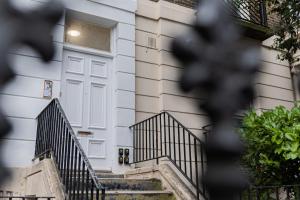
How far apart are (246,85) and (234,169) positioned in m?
0.09

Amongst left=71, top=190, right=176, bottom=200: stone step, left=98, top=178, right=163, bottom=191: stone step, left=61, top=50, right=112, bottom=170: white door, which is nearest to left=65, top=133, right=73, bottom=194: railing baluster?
left=71, top=190, right=176, bottom=200: stone step

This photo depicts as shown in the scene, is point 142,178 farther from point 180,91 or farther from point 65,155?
point 180,91

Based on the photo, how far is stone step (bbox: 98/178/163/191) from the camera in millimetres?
6016

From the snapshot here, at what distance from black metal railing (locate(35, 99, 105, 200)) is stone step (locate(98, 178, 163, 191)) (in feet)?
2.52

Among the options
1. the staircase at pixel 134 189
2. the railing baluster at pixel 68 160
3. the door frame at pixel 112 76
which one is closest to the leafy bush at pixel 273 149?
the staircase at pixel 134 189

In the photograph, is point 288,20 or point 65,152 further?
point 288,20

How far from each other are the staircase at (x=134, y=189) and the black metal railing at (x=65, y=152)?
35cm

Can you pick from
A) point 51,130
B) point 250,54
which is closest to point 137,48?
point 51,130

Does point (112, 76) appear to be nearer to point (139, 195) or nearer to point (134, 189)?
point (134, 189)

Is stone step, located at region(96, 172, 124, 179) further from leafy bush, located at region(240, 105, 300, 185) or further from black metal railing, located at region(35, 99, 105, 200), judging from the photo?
leafy bush, located at region(240, 105, 300, 185)

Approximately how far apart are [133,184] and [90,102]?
89.1 inches

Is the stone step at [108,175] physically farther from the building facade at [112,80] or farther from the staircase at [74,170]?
the building facade at [112,80]

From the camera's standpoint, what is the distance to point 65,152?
496 cm

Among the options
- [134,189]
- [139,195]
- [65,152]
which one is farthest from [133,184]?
[65,152]
